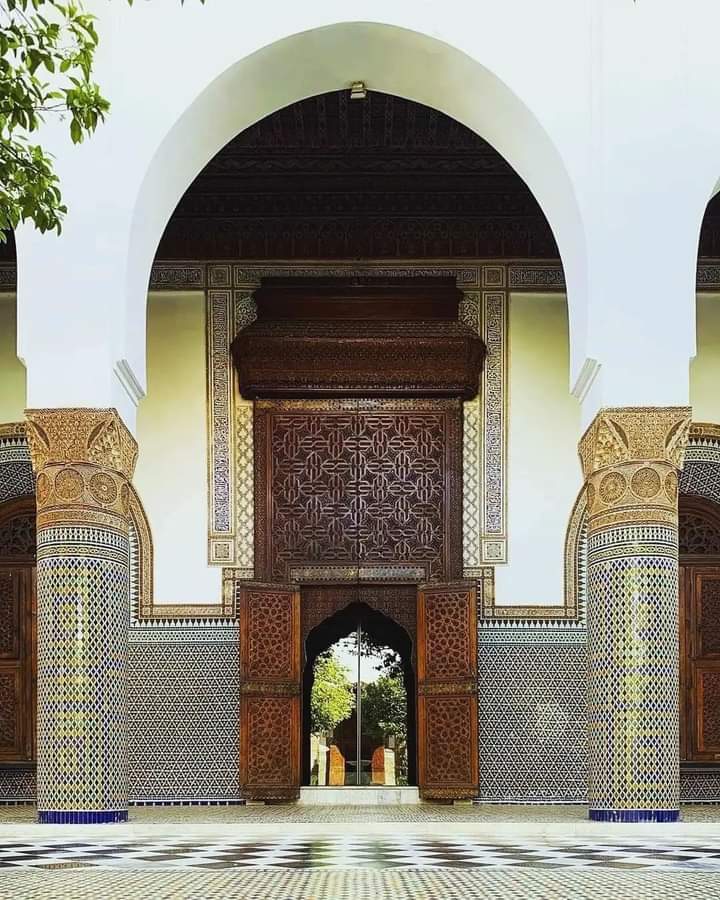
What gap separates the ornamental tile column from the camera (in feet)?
19.8

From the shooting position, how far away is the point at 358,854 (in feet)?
15.4

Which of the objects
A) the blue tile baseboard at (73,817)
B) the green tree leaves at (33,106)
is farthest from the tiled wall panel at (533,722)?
the green tree leaves at (33,106)

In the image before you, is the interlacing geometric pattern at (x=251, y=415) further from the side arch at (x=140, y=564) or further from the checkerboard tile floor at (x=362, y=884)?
the checkerboard tile floor at (x=362, y=884)

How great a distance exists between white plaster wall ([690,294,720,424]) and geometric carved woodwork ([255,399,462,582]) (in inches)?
50.9

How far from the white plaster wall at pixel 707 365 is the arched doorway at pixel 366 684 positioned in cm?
203

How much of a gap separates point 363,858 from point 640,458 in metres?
2.29

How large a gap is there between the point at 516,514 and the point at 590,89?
8.92 feet

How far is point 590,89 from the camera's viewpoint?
6348 mm

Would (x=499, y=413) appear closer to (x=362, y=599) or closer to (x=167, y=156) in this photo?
(x=362, y=599)

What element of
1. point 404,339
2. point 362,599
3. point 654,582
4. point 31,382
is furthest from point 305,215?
point 654,582

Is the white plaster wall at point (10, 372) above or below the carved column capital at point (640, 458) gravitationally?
above

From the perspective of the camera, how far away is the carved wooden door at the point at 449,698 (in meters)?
8.11

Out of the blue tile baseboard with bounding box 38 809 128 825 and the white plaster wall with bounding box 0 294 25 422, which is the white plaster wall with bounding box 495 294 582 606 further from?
the blue tile baseboard with bounding box 38 809 128 825

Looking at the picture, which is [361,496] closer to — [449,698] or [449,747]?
[449,698]
